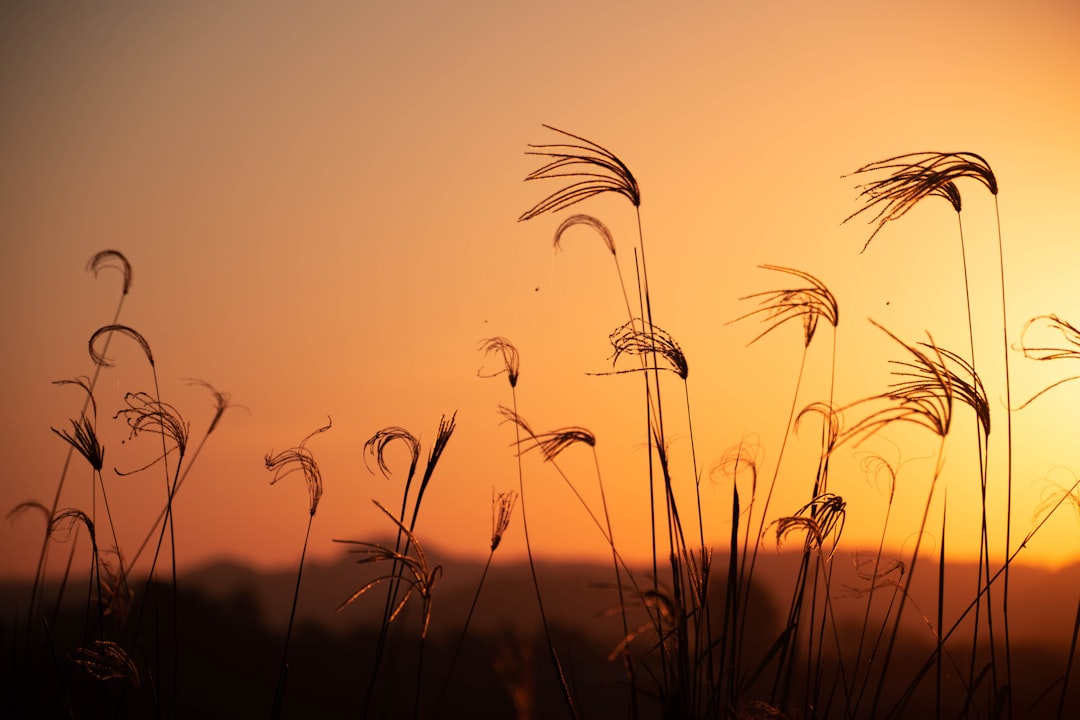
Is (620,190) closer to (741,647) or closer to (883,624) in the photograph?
(741,647)

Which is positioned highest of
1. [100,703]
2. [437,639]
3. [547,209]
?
[547,209]

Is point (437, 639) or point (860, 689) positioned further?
point (860, 689)

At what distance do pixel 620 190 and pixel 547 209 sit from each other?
0.72ft

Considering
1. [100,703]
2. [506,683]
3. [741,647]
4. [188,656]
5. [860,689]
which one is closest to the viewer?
[506,683]

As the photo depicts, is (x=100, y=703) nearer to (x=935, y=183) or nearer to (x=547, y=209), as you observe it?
(x=547, y=209)

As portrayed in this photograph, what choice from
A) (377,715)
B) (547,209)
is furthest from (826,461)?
(377,715)

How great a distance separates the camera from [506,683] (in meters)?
1.78

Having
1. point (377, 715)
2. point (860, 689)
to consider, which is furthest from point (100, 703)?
point (860, 689)

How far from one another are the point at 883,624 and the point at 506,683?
Result: 4.67 ft

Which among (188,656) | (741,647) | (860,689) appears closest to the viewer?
(741,647)

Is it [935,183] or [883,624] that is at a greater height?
[935,183]

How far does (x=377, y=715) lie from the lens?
2562 millimetres

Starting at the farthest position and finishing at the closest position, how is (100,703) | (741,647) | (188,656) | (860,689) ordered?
(100,703) → (188,656) → (860,689) → (741,647)

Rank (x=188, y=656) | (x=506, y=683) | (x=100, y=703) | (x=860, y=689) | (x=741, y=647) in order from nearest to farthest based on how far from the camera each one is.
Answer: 1. (x=506, y=683)
2. (x=741, y=647)
3. (x=860, y=689)
4. (x=188, y=656)
5. (x=100, y=703)
